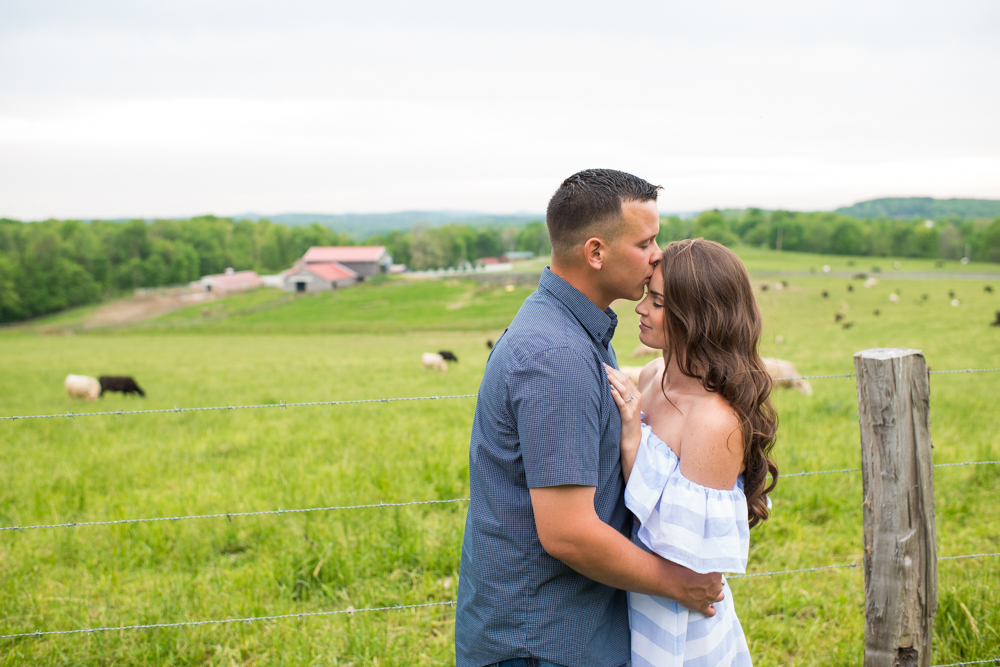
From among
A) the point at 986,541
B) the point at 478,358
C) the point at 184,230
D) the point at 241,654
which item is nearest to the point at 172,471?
the point at 241,654

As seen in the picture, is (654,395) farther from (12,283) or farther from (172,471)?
(12,283)

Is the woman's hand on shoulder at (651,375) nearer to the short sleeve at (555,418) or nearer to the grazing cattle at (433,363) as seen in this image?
the short sleeve at (555,418)

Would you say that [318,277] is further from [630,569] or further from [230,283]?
[630,569]

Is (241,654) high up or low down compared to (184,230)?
down

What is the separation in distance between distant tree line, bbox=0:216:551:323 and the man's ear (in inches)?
2969

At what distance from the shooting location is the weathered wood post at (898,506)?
9.31ft

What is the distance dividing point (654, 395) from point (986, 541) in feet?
13.8

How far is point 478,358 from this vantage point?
25672 mm

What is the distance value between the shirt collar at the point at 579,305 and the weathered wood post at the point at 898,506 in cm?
156

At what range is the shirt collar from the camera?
80.4 inches

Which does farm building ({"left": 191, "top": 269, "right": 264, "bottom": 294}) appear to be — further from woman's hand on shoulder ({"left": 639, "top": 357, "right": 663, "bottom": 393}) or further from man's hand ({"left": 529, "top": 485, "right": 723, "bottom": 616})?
man's hand ({"left": 529, "top": 485, "right": 723, "bottom": 616})

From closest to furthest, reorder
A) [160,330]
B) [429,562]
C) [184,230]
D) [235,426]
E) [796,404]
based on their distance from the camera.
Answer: [429,562] → [235,426] → [796,404] → [160,330] → [184,230]

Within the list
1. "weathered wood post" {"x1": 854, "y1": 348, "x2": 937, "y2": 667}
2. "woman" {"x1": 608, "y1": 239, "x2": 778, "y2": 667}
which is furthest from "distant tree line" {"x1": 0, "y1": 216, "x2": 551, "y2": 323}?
"woman" {"x1": 608, "y1": 239, "x2": 778, "y2": 667}

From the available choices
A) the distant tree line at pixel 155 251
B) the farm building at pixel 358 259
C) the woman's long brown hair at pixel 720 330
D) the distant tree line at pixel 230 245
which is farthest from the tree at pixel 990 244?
the woman's long brown hair at pixel 720 330
